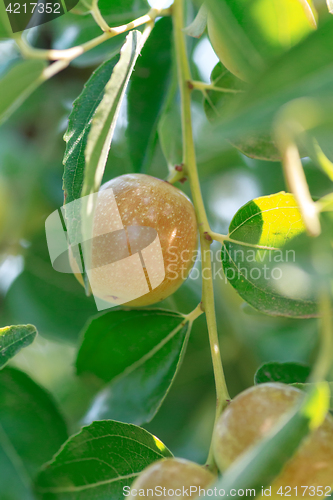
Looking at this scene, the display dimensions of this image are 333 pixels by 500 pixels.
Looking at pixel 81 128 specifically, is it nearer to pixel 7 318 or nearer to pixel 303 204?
pixel 303 204

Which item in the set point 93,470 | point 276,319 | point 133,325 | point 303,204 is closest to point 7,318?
point 133,325

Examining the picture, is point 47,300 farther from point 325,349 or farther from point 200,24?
point 325,349

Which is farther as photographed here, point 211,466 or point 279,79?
point 211,466

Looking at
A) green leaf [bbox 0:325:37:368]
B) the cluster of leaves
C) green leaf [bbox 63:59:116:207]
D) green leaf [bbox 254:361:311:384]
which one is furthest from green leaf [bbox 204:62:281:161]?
green leaf [bbox 0:325:37:368]

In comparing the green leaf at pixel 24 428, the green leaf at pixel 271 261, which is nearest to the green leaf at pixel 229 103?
the green leaf at pixel 271 261

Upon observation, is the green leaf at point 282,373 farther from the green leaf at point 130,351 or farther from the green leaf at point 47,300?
the green leaf at point 47,300

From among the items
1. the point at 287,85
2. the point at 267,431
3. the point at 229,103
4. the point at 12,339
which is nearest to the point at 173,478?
the point at 267,431
